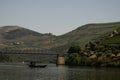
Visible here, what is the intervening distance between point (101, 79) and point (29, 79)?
26.7 meters

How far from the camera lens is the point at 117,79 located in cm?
12862

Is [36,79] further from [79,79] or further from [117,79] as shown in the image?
[117,79]

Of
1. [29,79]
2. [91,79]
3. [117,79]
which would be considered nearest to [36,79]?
[29,79]

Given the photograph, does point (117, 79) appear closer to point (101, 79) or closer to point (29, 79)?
point (101, 79)

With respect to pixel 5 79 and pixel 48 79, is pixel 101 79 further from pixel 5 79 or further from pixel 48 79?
pixel 5 79

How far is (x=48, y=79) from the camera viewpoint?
12812 centimetres

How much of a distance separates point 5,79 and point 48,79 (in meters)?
16.0

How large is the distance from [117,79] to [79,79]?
14.1 meters

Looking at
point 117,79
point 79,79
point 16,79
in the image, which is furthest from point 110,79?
point 16,79

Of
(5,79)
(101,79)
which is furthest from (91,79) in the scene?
(5,79)

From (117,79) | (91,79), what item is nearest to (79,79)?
(91,79)

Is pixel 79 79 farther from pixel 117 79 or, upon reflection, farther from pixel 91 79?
pixel 117 79

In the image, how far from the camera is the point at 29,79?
128125 millimetres

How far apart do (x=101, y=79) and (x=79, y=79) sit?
8.19 metres
